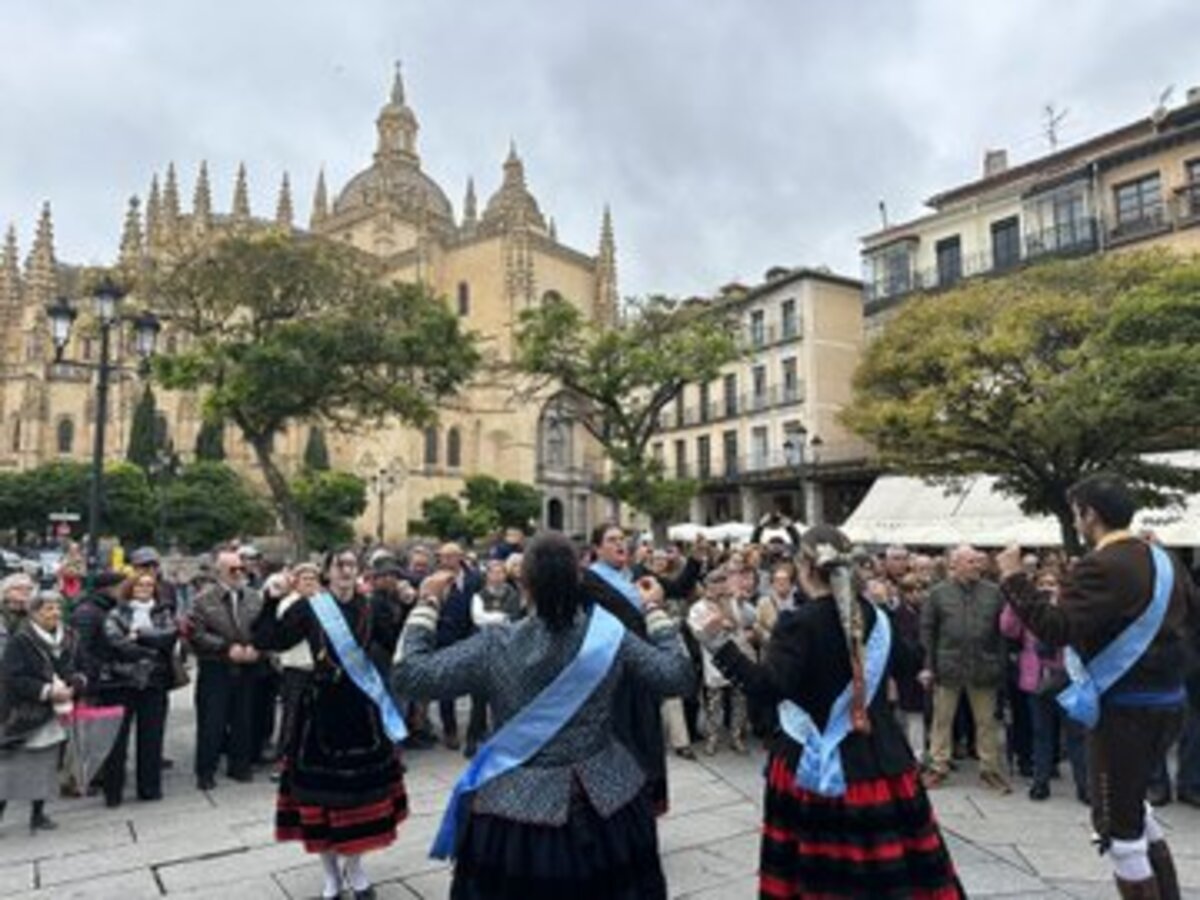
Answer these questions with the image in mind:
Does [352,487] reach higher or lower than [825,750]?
higher

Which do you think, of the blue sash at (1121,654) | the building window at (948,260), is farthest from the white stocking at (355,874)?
the building window at (948,260)

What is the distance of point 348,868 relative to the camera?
427 cm

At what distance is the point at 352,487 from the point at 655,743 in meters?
40.6

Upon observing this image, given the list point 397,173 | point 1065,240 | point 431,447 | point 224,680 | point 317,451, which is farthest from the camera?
point 397,173

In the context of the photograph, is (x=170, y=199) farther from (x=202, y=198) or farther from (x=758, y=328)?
(x=758, y=328)

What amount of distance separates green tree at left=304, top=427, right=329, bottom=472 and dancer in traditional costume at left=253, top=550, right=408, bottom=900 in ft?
159

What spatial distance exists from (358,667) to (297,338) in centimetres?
1228

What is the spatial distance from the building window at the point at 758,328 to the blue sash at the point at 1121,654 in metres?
34.5

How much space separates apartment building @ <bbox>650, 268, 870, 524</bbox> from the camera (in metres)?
33.6

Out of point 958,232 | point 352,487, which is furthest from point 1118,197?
point 352,487

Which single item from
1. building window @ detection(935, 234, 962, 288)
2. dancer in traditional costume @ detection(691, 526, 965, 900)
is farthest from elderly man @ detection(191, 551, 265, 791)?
building window @ detection(935, 234, 962, 288)

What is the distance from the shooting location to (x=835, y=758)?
306 centimetres

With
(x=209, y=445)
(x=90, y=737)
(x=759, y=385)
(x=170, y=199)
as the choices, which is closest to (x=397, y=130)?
(x=170, y=199)

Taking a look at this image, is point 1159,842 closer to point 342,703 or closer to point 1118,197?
point 342,703
